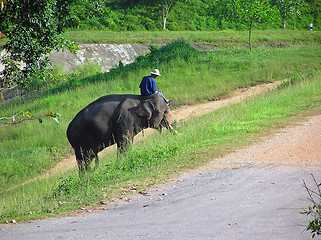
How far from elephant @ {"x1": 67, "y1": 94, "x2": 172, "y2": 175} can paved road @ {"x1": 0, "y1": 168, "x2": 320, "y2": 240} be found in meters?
3.40

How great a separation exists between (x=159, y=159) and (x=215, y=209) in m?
3.53

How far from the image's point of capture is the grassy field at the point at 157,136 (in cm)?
827

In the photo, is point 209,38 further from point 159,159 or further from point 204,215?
point 204,215

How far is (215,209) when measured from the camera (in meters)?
6.21

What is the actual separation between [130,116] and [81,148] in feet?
4.78

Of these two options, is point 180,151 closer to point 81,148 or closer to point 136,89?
point 81,148

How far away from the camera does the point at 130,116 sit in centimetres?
1101

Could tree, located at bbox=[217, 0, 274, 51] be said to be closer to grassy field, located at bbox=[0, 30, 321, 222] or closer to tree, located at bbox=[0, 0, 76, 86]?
grassy field, located at bbox=[0, 30, 321, 222]

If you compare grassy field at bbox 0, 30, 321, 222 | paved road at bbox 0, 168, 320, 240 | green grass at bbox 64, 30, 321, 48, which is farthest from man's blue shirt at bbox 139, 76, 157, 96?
green grass at bbox 64, 30, 321, 48

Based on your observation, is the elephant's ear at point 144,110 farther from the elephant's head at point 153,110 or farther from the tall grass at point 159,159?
the tall grass at point 159,159

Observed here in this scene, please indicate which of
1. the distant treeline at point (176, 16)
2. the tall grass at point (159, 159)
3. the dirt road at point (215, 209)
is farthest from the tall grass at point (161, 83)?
the distant treeline at point (176, 16)

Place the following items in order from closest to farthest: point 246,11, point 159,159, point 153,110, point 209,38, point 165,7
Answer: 1. point 159,159
2. point 153,110
3. point 246,11
4. point 209,38
5. point 165,7

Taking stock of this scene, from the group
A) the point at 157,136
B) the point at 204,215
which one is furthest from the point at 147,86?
the point at 204,215

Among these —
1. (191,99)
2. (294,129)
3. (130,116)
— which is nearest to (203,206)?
(130,116)
